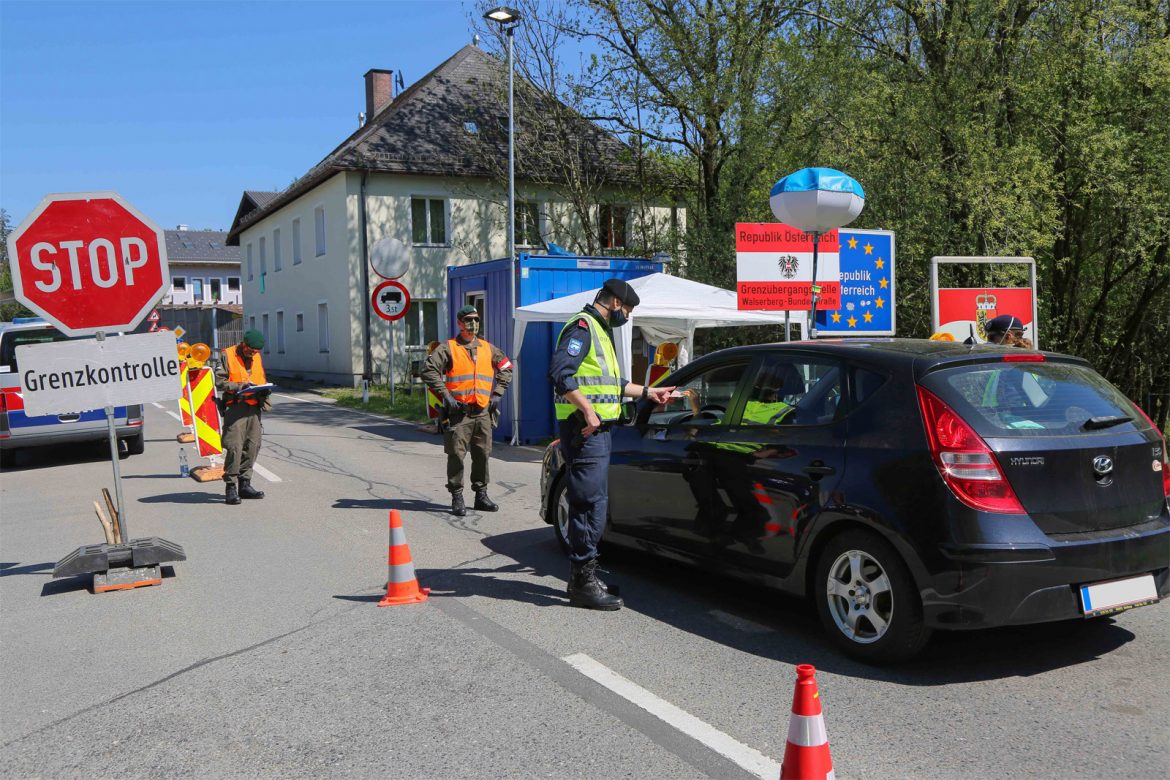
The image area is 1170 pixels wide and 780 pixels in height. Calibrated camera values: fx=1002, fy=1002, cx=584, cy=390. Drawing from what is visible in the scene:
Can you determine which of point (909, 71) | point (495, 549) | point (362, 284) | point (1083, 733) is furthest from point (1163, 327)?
point (362, 284)

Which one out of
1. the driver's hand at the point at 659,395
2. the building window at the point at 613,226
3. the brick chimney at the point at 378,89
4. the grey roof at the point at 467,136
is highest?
the brick chimney at the point at 378,89

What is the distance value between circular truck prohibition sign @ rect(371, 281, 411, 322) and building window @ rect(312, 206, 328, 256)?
14175 millimetres

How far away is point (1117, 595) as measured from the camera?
14.9ft

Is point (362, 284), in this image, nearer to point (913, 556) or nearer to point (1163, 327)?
point (1163, 327)

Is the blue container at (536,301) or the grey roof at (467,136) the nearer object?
the blue container at (536,301)

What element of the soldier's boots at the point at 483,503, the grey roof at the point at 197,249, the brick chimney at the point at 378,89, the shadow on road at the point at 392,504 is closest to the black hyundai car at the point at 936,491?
the soldier's boots at the point at 483,503

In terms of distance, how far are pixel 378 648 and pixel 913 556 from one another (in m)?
2.72

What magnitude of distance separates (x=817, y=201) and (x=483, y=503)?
4.13 meters

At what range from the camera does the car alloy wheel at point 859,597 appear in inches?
185

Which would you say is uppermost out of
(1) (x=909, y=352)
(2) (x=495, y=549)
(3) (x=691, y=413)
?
(1) (x=909, y=352)

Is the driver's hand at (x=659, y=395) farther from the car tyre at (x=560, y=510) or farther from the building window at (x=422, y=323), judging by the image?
the building window at (x=422, y=323)

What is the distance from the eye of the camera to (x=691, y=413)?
6.20 m

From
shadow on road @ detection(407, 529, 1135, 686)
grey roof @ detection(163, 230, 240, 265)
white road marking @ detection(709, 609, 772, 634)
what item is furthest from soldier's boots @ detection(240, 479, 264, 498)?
grey roof @ detection(163, 230, 240, 265)

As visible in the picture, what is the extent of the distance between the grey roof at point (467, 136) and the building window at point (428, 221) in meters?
1.12
